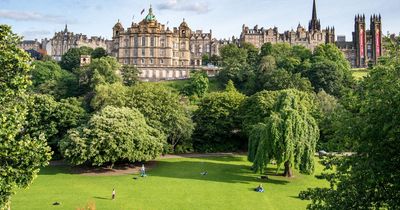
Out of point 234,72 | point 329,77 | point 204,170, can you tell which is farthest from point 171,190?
point 234,72

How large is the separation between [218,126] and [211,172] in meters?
16.3

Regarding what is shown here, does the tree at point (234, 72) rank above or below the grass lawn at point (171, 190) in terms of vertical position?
above

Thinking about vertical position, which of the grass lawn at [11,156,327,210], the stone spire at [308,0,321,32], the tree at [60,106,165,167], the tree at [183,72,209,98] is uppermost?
the stone spire at [308,0,321,32]

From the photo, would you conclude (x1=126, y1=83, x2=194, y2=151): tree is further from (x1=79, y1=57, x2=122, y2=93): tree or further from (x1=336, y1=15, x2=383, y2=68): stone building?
(x1=336, y1=15, x2=383, y2=68): stone building

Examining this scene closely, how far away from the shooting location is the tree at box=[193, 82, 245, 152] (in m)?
55.2

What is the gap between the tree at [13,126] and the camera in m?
14.0

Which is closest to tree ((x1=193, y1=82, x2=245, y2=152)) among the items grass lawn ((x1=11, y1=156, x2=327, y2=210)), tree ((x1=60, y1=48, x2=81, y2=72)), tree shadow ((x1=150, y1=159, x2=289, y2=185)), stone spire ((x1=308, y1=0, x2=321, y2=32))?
tree shadow ((x1=150, y1=159, x2=289, y2=185))

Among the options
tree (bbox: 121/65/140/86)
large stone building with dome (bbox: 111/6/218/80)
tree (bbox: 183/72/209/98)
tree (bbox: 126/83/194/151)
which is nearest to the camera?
tree (bbox: 126/83/194/151)

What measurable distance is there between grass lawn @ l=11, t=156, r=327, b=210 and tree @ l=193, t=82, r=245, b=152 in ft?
40.2

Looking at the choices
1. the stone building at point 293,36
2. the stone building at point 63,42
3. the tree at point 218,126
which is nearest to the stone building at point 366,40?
the stone building at point 293,36

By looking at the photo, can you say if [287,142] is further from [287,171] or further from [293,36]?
[293,36]

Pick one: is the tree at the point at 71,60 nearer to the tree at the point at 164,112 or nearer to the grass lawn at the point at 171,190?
the tree at the point at 164,112

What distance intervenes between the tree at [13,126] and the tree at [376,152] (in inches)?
405

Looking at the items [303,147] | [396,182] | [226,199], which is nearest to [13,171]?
[396,182]
